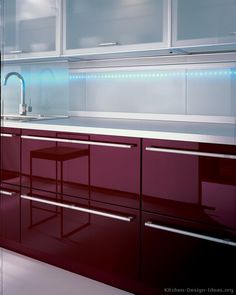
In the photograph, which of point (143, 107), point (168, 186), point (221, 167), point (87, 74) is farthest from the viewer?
point (87, 74)

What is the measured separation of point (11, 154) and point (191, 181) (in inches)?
47.6

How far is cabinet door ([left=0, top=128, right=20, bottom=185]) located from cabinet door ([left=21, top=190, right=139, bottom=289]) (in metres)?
0.16

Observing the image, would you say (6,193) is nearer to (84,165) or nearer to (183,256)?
(84,165)

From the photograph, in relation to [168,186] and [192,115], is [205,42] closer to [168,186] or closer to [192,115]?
[192,115]

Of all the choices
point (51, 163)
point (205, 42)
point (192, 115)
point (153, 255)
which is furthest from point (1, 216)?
point (205, 42)

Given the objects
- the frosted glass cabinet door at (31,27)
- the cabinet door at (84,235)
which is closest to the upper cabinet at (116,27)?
the frosted glass cabinet door at (31,27)

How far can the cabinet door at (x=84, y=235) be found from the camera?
190cm

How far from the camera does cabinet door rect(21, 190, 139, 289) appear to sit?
190cm

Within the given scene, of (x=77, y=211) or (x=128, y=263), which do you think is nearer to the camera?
(x=128, y=263)

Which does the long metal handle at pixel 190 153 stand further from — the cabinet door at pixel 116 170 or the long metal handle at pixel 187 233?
the long metal handle at pixel 187 233

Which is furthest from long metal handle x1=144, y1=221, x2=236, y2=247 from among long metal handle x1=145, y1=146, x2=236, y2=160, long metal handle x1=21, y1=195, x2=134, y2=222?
long metal handle x1=145, y1=146, x2=236, y2=160

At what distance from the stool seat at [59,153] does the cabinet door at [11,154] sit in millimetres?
148

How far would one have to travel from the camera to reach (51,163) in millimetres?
2160

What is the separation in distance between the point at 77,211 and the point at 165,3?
1.26 meters
